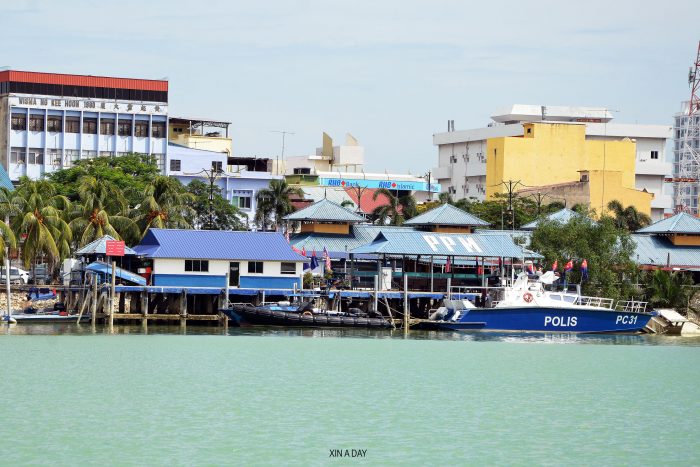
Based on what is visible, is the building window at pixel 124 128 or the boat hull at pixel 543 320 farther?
the building window at pixel 124 128

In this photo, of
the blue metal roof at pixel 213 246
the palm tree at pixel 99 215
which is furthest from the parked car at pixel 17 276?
the blue metal roof at pixel 213 246

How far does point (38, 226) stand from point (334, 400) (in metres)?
37.3

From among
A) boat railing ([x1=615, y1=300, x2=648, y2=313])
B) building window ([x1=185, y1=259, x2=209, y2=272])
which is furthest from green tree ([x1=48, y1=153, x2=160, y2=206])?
boat railing ([x1=615, y1=300, x2=648, y2=313])

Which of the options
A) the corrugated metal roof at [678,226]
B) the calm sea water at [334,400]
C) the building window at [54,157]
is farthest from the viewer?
the building window at [54,157]

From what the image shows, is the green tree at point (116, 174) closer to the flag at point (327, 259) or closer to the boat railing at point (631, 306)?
the flag at point (327, 259)

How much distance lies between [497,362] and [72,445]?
2636 cm

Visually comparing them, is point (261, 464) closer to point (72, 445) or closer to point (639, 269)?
point (72, 445)

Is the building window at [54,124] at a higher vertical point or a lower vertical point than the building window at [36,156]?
higher

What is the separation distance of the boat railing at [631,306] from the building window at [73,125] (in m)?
54.7

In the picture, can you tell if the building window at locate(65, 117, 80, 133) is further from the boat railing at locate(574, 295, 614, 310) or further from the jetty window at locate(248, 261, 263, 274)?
the boat railing at locate(574, 295, 614, 310)

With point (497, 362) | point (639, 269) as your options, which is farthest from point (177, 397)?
point (639, 269)

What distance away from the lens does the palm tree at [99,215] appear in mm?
80062

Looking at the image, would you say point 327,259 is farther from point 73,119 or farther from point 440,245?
point 73,119

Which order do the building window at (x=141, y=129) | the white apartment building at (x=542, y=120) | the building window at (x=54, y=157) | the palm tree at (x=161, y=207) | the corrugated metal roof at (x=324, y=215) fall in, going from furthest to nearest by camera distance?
the white apartment building at (x=542, y=120) < the building window at (x=141, y=129) < the building window at (x=54, y=157) < the corrugated metal roof at (x=324, y=215) < the palm tree at (x=161, y=207)
